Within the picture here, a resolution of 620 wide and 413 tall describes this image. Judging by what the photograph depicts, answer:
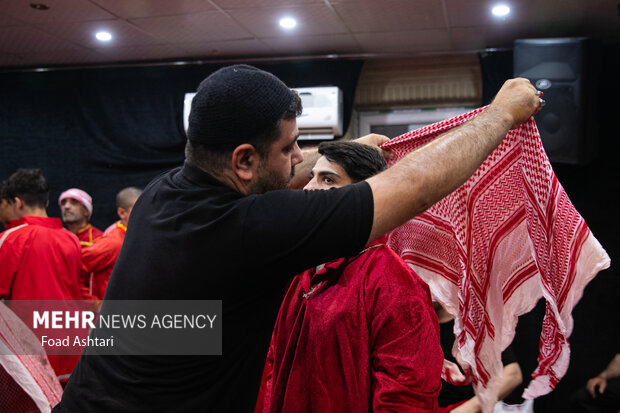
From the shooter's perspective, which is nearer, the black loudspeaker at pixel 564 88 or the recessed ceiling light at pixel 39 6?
the recessed ceiling light at pixel 39 6

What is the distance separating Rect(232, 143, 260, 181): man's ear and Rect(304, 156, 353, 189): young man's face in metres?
0.53

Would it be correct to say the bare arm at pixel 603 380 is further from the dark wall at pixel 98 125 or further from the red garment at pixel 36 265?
the dark wall at pixel 98 125

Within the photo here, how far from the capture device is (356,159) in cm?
156

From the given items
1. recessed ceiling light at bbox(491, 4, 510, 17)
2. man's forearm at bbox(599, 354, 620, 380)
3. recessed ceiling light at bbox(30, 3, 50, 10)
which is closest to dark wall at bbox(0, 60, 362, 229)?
recessed ceiling light at bbox(30, 3, 50, 10)

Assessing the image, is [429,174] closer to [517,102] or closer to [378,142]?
[517,102]

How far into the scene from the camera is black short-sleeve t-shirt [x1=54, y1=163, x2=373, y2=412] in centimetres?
95

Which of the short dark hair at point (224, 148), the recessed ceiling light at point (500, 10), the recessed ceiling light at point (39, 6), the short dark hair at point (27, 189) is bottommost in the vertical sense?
the short dark hair at point (224, 148)

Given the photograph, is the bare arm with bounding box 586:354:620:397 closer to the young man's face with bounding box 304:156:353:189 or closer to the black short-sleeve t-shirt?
the young man's face with bounding box 304:156:353:189

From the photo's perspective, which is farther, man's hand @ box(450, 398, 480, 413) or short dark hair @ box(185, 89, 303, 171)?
man's hand @ box(450, 398, 480, 413)

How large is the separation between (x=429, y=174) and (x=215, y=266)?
401mm

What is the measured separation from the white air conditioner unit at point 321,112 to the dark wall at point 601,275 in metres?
1.34

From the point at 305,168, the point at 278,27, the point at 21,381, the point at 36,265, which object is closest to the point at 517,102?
the point at 305,168

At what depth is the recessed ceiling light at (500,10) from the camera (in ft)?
11.6

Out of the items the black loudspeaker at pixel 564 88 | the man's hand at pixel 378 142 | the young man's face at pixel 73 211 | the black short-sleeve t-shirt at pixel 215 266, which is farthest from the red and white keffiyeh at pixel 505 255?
the young man's face at pixel 73 211
